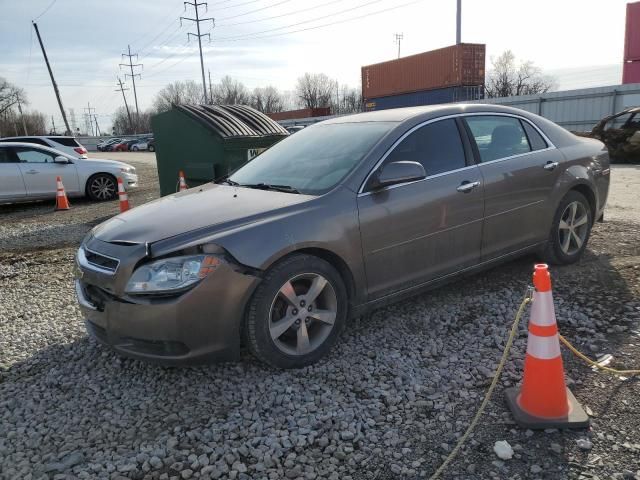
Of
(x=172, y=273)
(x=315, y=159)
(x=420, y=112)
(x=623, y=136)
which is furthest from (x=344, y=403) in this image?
(x=623, y=136)

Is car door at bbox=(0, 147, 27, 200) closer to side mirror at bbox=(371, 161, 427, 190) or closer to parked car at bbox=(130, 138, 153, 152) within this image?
side mirror at bbox=(371, 161, 427, 190)

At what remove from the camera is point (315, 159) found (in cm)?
388

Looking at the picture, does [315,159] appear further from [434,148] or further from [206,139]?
[206,139]

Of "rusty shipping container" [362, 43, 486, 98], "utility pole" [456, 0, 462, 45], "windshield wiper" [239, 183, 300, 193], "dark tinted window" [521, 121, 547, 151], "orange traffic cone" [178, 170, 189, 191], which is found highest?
"utility pole" [456, 0, 462, 45]

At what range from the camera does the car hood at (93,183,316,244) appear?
3070 millimetres

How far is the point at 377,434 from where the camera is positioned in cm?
261

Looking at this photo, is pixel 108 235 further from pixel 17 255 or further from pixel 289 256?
pixel 17 255

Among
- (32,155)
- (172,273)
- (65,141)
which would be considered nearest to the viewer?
(172,273)

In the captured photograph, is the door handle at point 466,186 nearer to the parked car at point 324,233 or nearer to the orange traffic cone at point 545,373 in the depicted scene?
the parked car at point 324,233

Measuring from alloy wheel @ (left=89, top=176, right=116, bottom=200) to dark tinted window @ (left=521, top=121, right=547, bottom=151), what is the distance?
33.4 ft

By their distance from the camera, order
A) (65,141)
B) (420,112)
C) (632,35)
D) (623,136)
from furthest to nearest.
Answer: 1. (632,35)
2. (65,141)
3. (623,136)
4. (420,112)

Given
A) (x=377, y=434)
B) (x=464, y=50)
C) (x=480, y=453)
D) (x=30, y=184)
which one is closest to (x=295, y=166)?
(x=377, y=434)

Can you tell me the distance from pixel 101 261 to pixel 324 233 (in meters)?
1.39

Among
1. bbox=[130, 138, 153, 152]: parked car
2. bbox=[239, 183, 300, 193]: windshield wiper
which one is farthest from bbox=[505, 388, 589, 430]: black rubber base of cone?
bbox=[130, 138, 153, 152]: parked car
